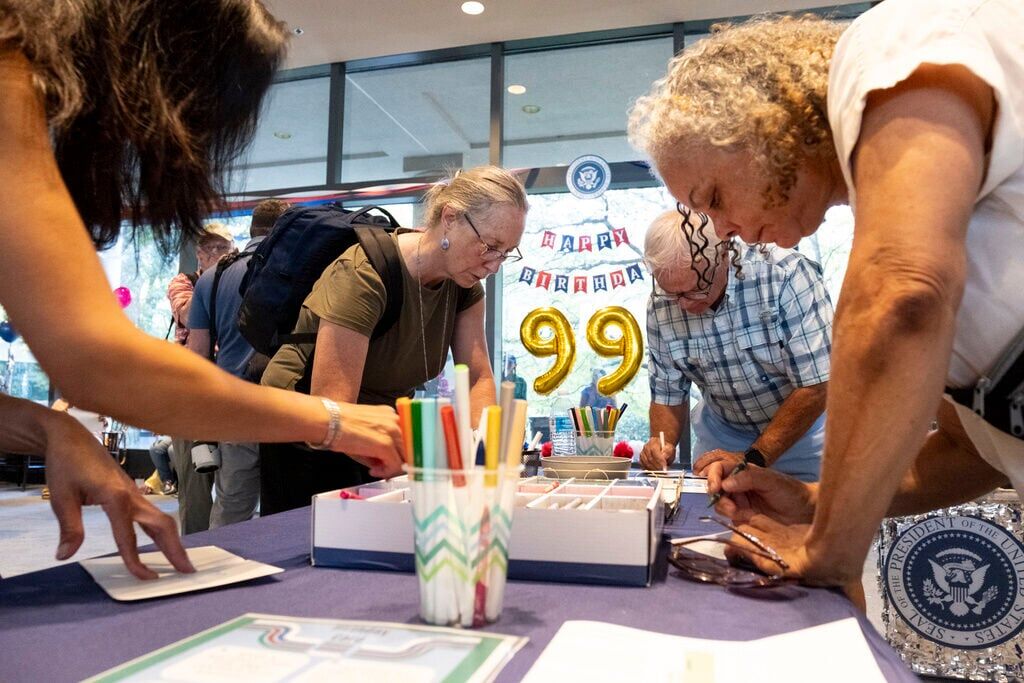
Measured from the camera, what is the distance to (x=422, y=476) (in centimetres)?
68

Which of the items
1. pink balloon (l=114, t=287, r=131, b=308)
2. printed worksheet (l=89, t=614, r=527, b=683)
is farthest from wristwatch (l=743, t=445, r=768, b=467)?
pink balloon (l=114, t=287, r=131, b=308)

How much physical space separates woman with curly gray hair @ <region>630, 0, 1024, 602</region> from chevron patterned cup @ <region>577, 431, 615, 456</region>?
899mm

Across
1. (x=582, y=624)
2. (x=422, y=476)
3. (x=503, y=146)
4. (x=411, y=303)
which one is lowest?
(x=582, y=624)

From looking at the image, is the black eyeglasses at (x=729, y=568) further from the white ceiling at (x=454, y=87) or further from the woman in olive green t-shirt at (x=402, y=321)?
the white ceiling at (x=454, y=87)

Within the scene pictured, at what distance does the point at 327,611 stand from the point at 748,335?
1699 mm

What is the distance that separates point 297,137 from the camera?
19.7ft

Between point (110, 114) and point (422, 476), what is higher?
point (110, 114)

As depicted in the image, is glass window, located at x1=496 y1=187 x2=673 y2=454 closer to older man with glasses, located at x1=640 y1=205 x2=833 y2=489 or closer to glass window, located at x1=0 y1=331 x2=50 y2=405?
older man with glasses, located at x1=640 y1=205 x2=833 y2=489

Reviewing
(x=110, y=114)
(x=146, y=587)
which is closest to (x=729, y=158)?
Result: (x=110, y=114)

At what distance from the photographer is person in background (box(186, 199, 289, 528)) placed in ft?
8.21

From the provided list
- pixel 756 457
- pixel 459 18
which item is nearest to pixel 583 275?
pixel 459 18

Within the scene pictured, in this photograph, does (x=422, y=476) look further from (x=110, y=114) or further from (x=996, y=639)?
(x=996, y=639)

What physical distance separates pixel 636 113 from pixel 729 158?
0.24 m

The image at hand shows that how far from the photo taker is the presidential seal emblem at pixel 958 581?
2309mm
